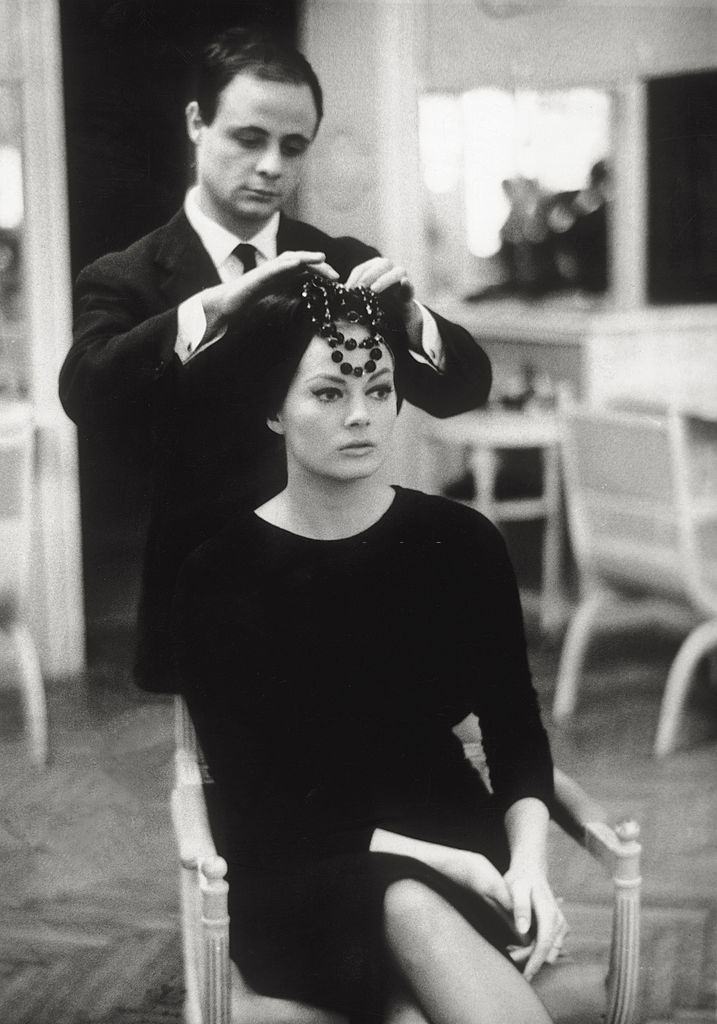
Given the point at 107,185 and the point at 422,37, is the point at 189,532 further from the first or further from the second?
the point at 422,37

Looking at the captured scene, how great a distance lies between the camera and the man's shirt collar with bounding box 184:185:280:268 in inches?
61.2

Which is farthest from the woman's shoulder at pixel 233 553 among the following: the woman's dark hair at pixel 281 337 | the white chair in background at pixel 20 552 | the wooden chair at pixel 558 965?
the white chair in background at pixel 20 552

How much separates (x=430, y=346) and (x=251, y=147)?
31 cm

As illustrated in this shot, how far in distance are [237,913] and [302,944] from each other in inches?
3.6

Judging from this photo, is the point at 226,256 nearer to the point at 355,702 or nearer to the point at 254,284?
the point at 254,284

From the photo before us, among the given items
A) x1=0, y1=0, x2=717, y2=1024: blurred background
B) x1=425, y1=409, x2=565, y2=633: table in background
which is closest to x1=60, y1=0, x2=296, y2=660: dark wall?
x1=0, y1=0, x2=717, y2=1024: blurred background

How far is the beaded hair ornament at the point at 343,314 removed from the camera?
1400mm

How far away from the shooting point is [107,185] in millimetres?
1649

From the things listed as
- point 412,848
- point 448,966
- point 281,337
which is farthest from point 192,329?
point 448,966

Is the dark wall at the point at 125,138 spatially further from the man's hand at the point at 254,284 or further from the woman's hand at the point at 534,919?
the woman's hand at the point at 534,919

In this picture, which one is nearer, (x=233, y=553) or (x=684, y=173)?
(x=233, y=553)

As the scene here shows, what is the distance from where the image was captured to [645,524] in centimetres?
292

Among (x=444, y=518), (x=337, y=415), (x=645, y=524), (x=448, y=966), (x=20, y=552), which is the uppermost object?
(x=337, y=415)

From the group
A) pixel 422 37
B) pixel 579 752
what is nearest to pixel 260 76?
pixel 422 37
